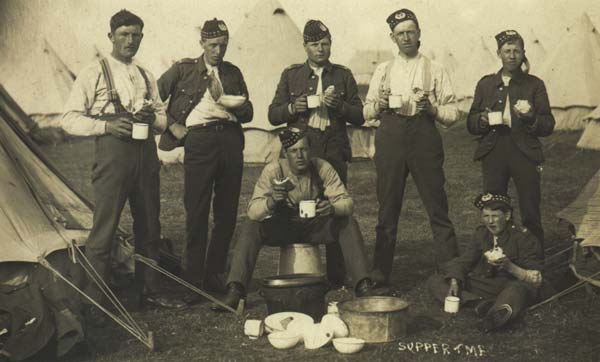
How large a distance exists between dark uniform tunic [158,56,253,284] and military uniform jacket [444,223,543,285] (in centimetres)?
151

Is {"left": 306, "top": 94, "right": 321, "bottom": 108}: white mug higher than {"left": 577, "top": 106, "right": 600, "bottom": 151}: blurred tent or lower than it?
higher

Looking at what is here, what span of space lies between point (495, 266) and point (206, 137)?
1.97m

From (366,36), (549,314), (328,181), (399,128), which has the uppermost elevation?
(366,36)

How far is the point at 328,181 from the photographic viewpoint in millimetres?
5023


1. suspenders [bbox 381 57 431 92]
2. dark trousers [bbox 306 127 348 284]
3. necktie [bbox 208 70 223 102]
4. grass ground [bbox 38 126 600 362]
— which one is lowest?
grass ground [bbox 38 126 600 362]

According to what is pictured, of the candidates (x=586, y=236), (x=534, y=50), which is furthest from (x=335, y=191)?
(x=534, y=50)

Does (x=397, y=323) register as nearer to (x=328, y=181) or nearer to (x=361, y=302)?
(x=361, y=302)

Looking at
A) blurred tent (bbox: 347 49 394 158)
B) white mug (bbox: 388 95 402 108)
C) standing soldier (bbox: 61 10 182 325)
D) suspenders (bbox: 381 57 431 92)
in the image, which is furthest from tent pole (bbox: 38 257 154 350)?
blurred tent (bbox: 347 49 394 158)

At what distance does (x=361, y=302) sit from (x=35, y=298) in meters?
1.74

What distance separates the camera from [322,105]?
5.36m

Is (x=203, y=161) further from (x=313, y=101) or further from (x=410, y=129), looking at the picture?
(x=410, y=129)

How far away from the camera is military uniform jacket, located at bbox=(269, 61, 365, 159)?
5344mm

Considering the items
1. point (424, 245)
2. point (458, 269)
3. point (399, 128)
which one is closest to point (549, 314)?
point (458, 269)

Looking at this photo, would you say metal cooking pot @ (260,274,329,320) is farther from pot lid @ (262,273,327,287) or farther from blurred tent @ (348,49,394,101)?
blurred tent @ (348,49,394,101)
